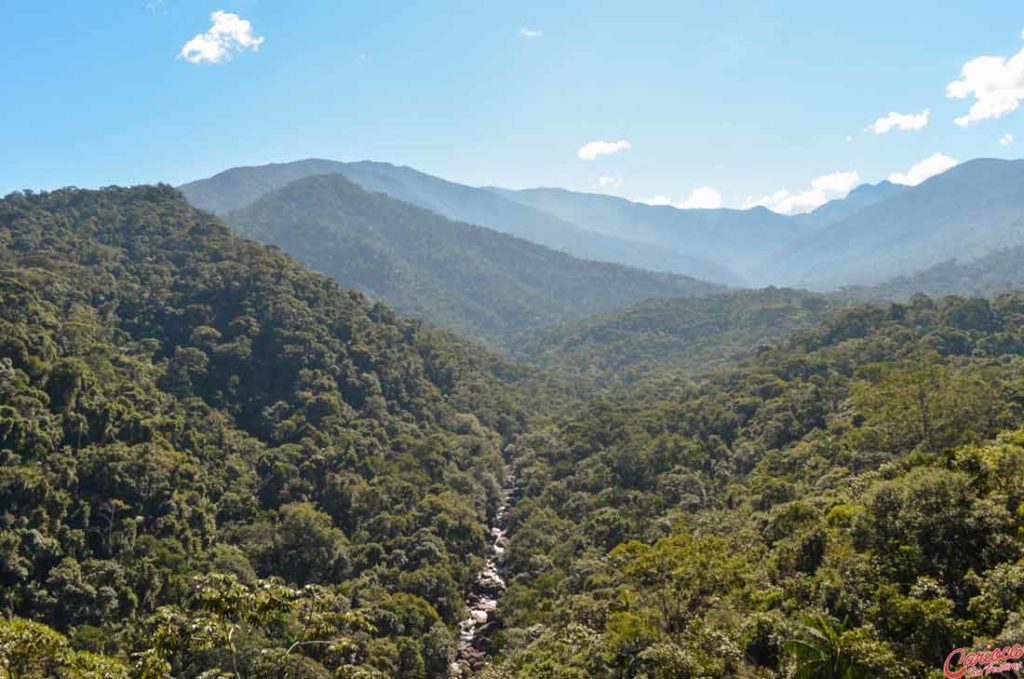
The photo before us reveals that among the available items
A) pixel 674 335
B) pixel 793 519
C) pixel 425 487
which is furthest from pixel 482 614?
pixel 674 335

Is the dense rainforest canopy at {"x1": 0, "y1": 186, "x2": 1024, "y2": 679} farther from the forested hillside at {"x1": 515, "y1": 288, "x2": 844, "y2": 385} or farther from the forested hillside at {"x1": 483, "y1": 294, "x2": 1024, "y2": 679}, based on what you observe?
the forested hillside at {"x1": 515, "y1": 288, "x2": 844, "y2": 385}

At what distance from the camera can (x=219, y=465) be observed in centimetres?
5269

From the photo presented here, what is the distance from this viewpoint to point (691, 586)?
27281 millimetres

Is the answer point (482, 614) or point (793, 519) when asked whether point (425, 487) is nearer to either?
point (482, 614)

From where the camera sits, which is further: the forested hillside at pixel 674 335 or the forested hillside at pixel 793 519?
the forested hillside at pixel 674 335

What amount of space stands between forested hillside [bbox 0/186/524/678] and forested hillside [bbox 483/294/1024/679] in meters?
8.43

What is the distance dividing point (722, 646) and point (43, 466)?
4238 cm

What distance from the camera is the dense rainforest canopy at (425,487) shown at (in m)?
20.0

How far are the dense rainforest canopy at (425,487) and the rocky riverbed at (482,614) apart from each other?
1.27 metres

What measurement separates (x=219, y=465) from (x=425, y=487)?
1811 cm

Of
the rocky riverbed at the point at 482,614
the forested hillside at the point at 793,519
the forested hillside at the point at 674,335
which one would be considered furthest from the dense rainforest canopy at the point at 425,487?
the forested hillside at the point at 674,335

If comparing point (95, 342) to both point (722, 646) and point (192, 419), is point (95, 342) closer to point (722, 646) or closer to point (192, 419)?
point (192, 419)

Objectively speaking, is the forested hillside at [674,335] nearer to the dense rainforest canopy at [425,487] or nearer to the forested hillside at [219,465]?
the dense rainforest canopy at [425,487]

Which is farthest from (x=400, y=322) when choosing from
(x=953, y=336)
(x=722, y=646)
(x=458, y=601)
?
(x=722, y=646)
